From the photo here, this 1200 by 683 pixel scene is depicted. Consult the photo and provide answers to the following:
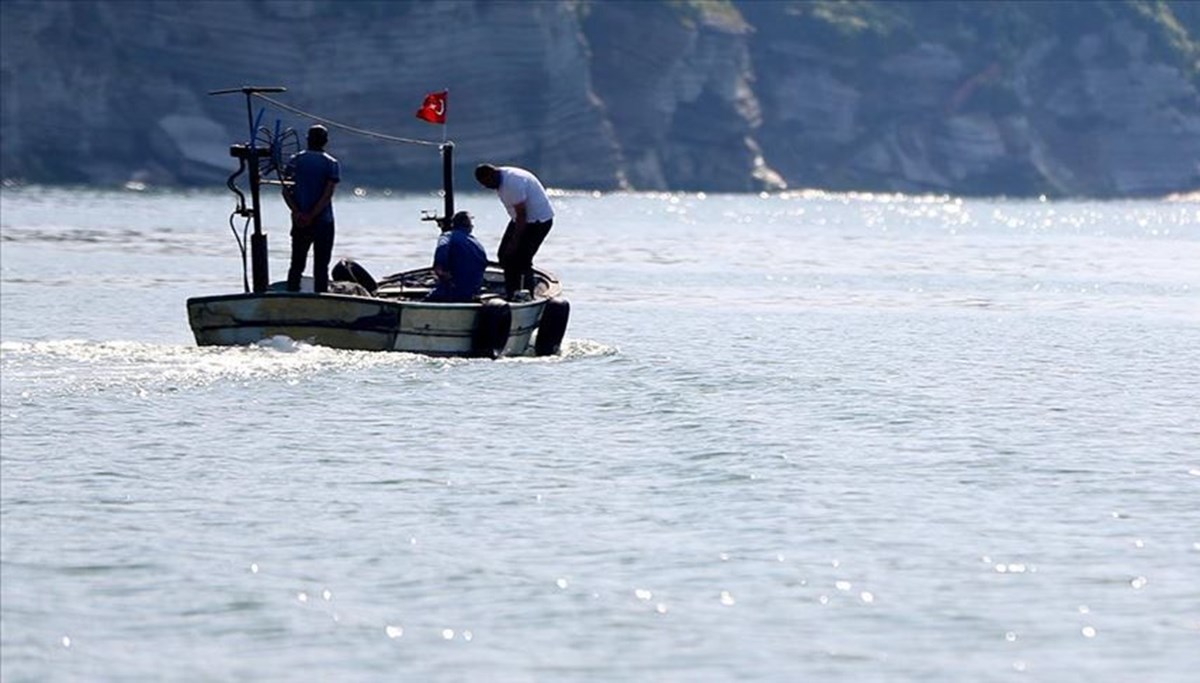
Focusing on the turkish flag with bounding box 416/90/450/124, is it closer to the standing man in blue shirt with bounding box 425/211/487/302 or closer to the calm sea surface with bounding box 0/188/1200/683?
the standing man in blue shirt with bounding box 425/211/487/302

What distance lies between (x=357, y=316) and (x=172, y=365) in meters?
2.44

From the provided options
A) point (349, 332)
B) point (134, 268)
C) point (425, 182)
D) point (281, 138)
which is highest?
point (281, 138)

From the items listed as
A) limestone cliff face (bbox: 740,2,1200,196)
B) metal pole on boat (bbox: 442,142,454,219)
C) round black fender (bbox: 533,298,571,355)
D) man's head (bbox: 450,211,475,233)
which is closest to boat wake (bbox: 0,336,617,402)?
round black fender (bbox: 533,298,571,355)

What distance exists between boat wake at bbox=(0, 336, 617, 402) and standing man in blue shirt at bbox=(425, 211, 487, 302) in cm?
97

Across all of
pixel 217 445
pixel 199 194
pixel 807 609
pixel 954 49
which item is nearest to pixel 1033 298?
pixel 217 445

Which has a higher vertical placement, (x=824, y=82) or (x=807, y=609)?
(x=807, y=609)

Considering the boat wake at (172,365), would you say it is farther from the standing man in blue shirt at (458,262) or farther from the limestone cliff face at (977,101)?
the limestone cliff face at (977,101)

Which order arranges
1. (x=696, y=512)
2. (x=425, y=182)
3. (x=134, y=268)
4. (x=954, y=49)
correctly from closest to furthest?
(x=696, y=512) → (x=134, y=268) → (x=425, y=182) → (x=954, y=49)

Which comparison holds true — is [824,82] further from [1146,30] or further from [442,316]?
[442,316]

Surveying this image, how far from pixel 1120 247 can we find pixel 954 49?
108658mm

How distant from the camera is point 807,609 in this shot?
14336 millimetres

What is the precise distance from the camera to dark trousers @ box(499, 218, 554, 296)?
99.8ft

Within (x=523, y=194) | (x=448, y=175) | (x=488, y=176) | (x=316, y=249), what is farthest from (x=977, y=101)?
(x=316, y=249)

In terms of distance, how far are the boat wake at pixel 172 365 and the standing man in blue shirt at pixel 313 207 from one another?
1.31m
